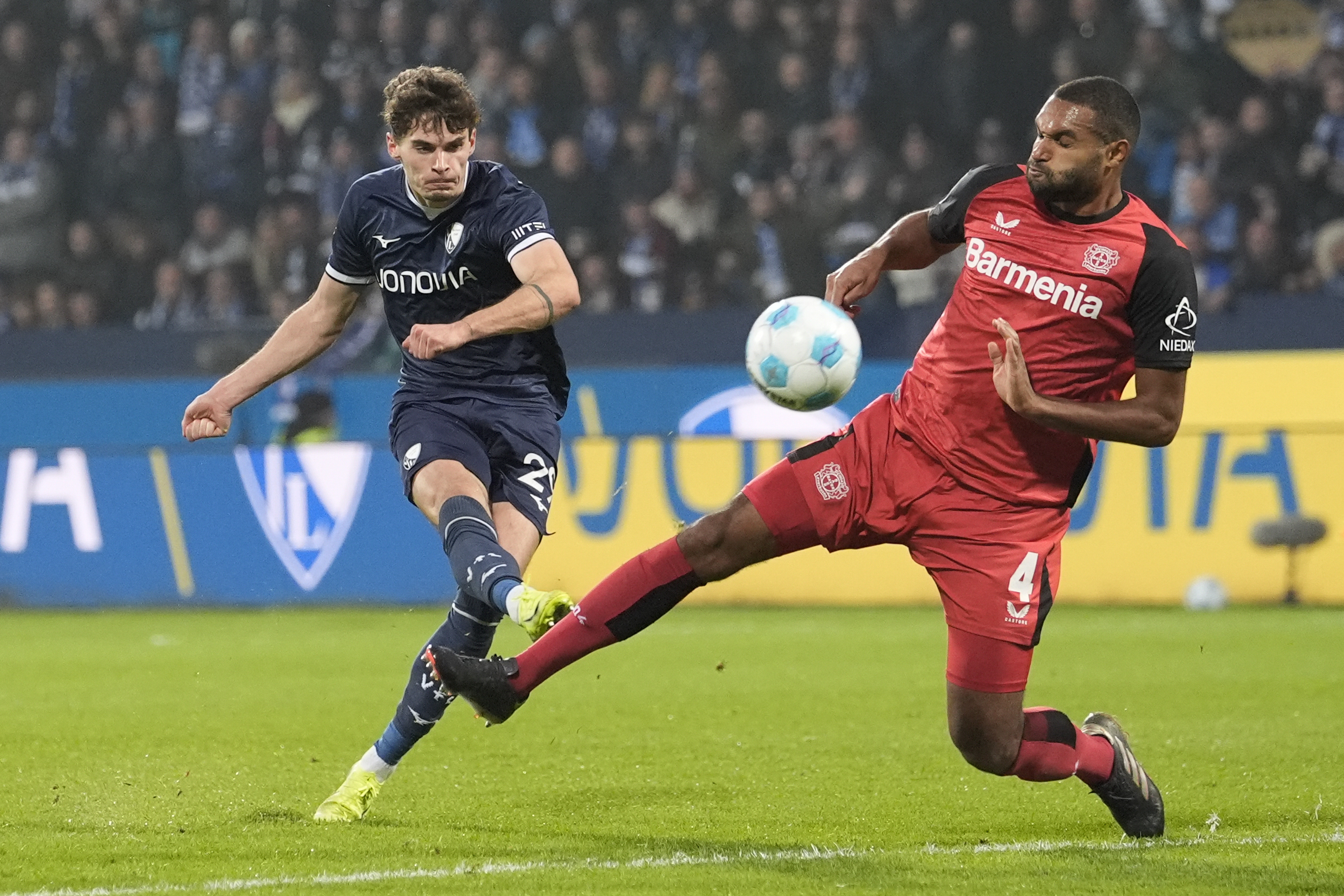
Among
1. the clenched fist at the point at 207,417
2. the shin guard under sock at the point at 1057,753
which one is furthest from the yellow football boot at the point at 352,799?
the shin guard under sock at the point at 1057,753

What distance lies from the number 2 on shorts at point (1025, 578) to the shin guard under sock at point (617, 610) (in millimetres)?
787

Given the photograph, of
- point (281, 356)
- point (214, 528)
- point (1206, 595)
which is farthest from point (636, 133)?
point (281, 356)

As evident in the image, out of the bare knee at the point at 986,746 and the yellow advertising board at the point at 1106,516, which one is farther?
the yellow advertising board at the point at 1106,516

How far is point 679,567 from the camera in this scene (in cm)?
465

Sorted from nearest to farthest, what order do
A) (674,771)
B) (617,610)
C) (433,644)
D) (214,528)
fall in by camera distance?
1. (617,610)
2. (433,644)
3. (674,771)
4. (214,528)

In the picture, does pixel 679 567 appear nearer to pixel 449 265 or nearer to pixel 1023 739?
pixel 1023 739

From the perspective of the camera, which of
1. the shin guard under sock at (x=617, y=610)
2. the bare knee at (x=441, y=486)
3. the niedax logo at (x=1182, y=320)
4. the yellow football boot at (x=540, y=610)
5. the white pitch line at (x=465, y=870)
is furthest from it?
the bare knee at (x=441, y=486)

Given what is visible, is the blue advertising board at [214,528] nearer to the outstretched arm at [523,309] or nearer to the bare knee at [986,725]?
the outstretched arm at [523,309]

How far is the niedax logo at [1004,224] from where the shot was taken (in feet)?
15.5

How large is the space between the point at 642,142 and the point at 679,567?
38.6ft

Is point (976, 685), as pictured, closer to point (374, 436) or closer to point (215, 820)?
point (215, 820)

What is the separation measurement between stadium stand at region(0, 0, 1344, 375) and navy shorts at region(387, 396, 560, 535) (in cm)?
913

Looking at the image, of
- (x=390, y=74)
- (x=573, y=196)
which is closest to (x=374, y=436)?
(x=573, y=196)

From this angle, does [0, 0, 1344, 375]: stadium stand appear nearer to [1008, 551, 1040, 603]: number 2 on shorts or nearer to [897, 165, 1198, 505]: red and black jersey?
[897, 165, 1198, 505]: red and black jersey
